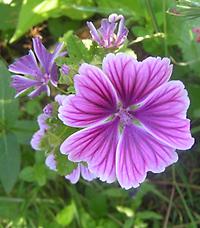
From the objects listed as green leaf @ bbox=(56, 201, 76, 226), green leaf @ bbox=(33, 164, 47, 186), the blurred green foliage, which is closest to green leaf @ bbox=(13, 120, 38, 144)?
the blurred green foliage

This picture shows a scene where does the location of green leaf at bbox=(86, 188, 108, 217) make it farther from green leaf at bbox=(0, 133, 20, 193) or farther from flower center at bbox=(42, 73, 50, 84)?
flower center at bbox=(42, 73, 50, 84)

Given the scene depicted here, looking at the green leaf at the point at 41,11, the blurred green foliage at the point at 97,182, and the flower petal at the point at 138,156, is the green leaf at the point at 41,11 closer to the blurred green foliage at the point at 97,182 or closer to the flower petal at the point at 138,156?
the blurred green foliage at the point at 97,182

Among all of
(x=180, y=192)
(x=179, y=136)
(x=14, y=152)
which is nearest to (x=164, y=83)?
(x=179, y=136)

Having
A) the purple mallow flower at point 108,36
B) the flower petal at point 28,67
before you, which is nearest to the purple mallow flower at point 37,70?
the flower petal at point 28,67

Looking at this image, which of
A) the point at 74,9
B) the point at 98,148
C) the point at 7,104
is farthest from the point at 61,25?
the point at 98,148

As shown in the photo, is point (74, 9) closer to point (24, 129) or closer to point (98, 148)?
point (24, 129)
